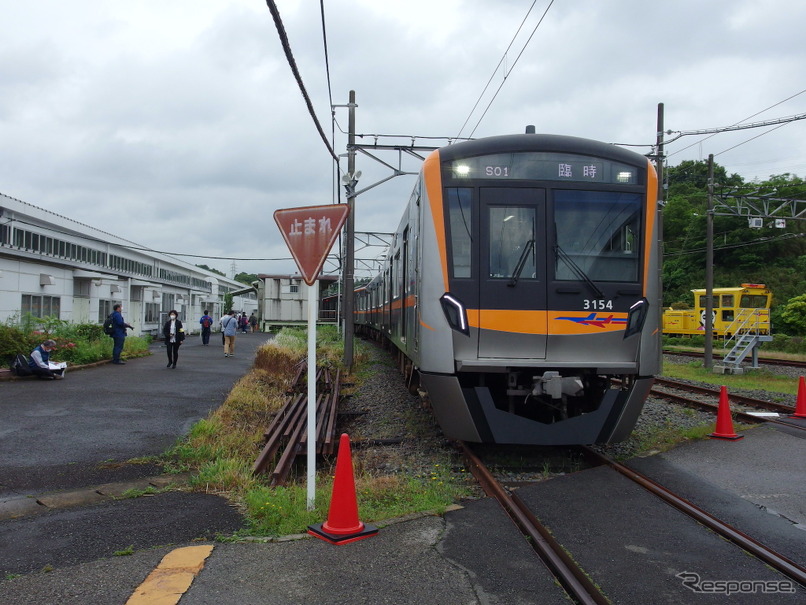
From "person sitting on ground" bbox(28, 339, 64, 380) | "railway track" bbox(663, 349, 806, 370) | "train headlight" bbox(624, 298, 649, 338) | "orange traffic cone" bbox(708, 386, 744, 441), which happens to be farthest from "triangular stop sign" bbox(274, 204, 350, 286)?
"railway track" bbox(663, 349, 806, 370)

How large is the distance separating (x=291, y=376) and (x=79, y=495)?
8.89 meters

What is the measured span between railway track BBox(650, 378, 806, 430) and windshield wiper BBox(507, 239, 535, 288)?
509 cm

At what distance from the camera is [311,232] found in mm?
5160

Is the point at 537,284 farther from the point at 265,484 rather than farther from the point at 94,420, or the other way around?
the point at 94,420

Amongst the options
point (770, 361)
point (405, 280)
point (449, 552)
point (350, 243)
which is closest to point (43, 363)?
point (350, 243)

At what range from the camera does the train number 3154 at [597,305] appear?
6.11 meters

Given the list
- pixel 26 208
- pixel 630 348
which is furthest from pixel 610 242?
pixel 26 208

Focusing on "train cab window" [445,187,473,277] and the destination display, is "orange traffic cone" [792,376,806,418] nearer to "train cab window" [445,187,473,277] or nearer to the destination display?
the destination display

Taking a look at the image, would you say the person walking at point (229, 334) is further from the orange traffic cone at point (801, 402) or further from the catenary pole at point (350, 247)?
the orange traffic cone at point (801, 402)

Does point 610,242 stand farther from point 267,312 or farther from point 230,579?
point 267,312

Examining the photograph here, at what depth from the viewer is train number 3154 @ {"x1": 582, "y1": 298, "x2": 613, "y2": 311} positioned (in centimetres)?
611

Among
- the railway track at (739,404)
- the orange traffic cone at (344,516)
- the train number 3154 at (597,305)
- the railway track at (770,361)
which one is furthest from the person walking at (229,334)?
the railway track at (770,361)

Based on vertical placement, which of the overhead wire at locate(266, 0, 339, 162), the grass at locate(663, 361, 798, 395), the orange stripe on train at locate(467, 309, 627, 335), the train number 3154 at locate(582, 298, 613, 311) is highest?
the overhead wire at locate(266, 0, 339, 162)

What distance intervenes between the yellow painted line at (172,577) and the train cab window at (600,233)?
13.4 feet
